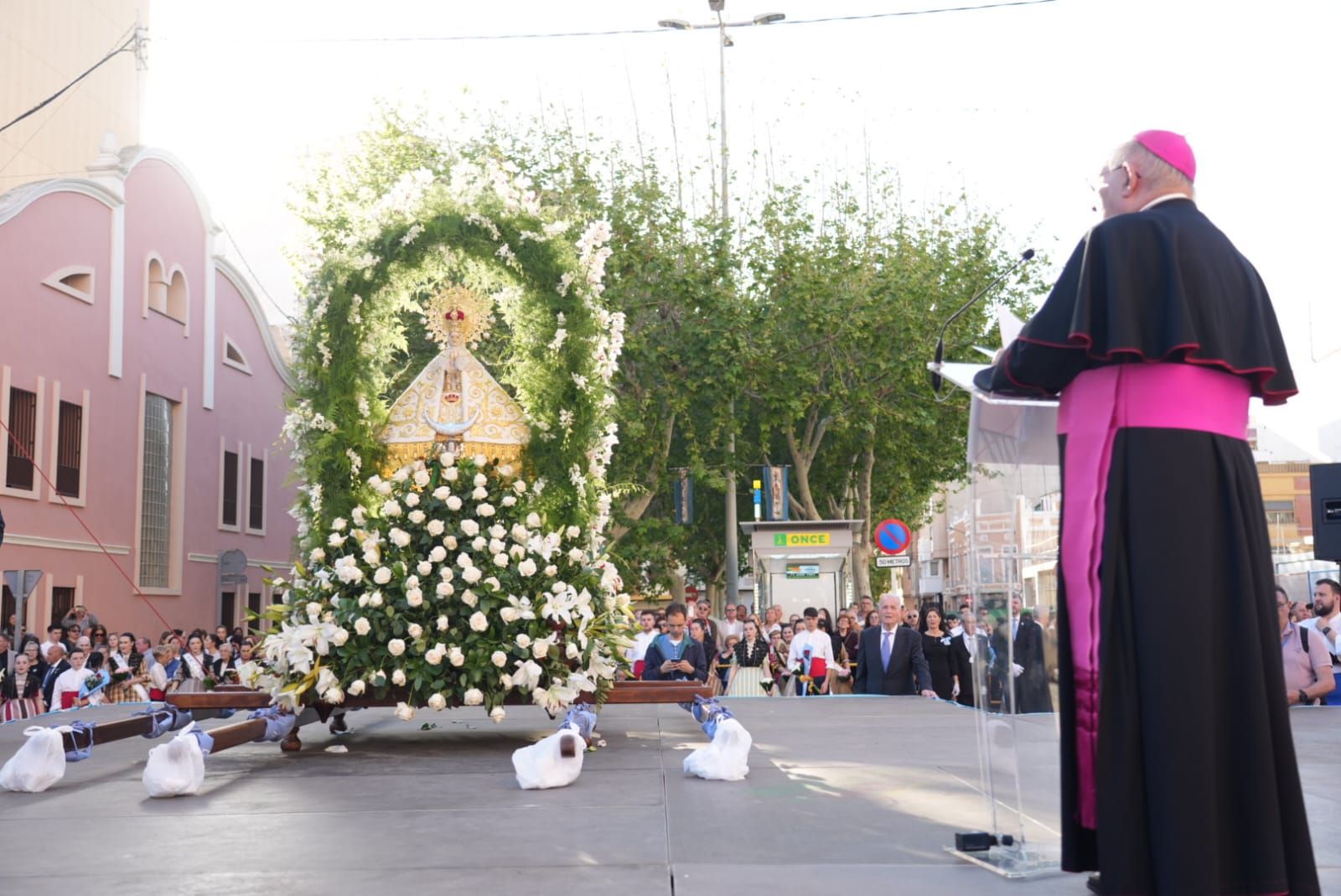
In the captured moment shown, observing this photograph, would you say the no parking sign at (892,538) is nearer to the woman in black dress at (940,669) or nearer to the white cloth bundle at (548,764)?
the woman in black dress at (940,669)

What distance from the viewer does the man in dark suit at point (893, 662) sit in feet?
50.0

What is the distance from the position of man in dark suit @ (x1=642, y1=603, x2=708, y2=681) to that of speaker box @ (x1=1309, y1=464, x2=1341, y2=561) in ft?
21.3

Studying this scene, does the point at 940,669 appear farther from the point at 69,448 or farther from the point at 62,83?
the point at 62,83

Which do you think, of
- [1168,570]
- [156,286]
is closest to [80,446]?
[156,286]

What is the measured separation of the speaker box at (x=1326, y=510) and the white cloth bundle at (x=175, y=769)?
37.1 feet

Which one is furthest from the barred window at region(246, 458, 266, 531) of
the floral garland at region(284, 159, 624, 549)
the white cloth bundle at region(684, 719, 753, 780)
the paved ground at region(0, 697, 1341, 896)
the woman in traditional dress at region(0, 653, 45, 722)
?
the white cloth bundle at region(684, 719, 753, 780)

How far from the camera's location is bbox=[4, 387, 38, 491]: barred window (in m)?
24.9

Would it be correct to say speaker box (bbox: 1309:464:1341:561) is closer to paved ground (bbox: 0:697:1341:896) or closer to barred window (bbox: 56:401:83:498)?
paved ground (bbox: 0:697:1341:896)

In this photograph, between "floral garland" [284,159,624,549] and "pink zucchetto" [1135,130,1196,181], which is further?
"floral garland" [284,159,624,549]

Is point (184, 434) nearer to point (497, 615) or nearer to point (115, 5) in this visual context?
point (115, 5)

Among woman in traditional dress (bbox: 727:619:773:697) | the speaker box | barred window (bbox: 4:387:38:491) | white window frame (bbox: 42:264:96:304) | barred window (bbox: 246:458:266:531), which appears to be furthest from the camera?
barred window (bbox: 246:458:266:531)

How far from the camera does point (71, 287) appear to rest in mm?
26969

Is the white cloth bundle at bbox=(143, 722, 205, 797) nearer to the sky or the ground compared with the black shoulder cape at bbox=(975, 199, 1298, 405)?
nearer to the ground

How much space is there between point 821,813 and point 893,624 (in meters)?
9.05
